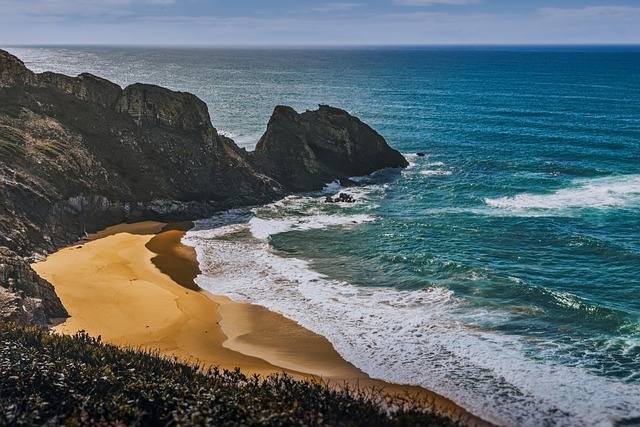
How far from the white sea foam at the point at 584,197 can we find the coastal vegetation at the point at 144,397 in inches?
1295

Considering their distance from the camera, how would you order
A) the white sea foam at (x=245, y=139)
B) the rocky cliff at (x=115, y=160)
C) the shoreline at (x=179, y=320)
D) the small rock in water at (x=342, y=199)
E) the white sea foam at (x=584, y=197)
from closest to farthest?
the shoreline at (x=179, y=320) < the rocky cliff at (x=115, y=160) < the white sea foam at (x=584, y=197) < the small rock in water at (x=342, y=199) < the white sea foam at (x=245, y=139)

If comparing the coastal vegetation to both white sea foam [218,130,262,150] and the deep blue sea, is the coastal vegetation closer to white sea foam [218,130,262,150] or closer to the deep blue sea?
the deep blue sea

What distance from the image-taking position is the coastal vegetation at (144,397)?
17.9 m

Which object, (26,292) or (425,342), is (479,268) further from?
(26,292)

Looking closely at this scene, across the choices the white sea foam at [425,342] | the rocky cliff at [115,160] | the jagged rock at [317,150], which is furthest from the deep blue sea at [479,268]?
the rocky cliff at [115,160]

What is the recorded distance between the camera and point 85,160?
48219mm

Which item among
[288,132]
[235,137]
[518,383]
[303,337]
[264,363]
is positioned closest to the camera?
[518,383]

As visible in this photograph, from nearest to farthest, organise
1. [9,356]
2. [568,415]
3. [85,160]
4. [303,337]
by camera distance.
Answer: [9,356], [568,415], [303,337], [85,160]

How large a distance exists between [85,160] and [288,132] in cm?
2015

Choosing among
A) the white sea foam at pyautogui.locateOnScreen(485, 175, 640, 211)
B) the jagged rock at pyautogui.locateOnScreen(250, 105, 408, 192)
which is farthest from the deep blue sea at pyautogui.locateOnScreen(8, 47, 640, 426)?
the jagged rock at pyautogui.locateOnScreen(250, 105, 408, 192)

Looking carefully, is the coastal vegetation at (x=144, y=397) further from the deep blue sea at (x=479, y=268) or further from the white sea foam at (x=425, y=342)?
the deep blue sea at (x=479, y=268)

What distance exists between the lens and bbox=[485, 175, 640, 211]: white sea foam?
167 feet

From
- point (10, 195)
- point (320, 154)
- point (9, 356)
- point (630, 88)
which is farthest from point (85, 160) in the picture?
point (630, 88)

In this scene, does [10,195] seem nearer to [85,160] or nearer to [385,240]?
[85,160]
